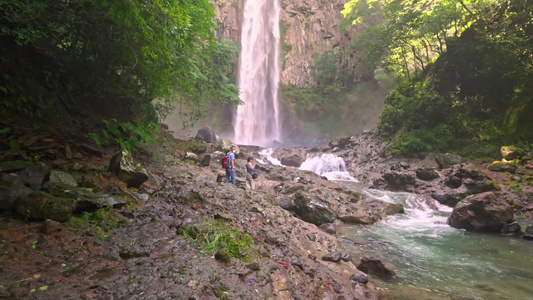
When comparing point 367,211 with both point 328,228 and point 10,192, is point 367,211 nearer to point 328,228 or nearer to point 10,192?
point 328,228

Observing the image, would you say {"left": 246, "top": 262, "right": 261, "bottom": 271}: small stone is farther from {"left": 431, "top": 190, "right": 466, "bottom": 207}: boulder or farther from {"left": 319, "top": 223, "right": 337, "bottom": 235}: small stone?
{"left": 431, "top": 190, "right": 466, "bottom": 207}: boulder

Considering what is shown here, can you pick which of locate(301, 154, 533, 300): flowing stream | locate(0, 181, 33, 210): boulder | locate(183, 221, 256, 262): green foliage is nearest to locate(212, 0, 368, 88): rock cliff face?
locate(301, 154, 533, 300): flowing stream

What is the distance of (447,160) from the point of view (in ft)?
55.3

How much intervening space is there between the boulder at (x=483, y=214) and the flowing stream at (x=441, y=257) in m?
0.42

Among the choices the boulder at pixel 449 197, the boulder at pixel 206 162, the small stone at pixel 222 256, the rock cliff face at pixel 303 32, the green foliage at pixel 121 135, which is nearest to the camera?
the small stone at pixel 222 256

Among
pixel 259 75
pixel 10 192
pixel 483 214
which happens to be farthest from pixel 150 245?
pixel 259 75

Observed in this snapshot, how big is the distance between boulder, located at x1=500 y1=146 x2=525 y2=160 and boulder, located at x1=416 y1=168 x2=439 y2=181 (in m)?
3.87

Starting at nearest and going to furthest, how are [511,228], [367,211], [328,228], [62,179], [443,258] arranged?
[62,179], [443,258], [328,228], [511,228], [367,211]

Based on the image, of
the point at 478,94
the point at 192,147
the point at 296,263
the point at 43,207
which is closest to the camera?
the point at 43,207

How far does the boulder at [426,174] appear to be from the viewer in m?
15.3

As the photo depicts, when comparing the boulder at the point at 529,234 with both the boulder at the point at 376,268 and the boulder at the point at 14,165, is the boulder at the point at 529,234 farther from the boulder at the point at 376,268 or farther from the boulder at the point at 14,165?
the boulder at the point at 14,165

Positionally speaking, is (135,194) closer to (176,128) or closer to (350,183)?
(350,183)

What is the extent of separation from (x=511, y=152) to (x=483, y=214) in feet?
27.8

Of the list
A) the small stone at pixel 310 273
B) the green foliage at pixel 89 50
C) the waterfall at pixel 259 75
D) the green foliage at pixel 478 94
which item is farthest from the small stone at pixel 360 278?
the waterfall at pixel 259 75
